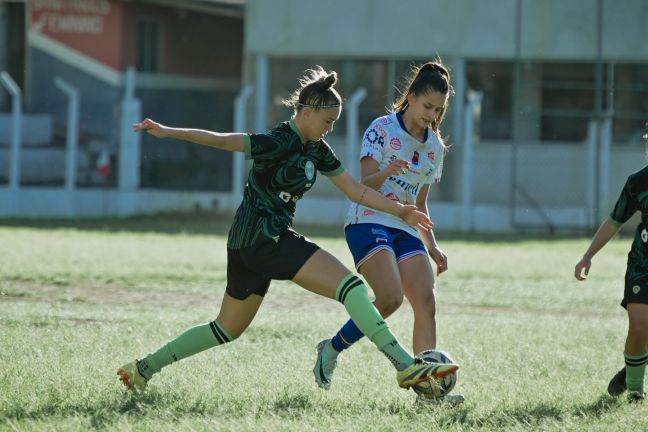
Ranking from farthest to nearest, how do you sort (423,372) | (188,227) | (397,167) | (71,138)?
(71,138), (188,227), (397,167), (423,372)

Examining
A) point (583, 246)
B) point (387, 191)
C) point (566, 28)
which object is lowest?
point (583, 246)

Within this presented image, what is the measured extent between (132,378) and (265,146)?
56.0 inches

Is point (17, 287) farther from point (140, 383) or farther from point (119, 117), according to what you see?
point (119, 117)

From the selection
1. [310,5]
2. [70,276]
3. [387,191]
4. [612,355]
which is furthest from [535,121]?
[387,191]

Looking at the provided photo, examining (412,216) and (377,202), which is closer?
(412,216)

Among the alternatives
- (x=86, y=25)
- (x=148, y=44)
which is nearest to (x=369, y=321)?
(x=86, y=25)

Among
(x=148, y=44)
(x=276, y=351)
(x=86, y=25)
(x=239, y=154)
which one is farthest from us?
(x=148, y=44)

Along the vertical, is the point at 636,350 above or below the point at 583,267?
below

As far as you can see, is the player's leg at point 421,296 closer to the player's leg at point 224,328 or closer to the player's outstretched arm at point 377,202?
the player's outstretched arm at point 377,202

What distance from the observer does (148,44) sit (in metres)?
30.4

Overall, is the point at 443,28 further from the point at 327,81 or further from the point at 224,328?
the point at 224,328

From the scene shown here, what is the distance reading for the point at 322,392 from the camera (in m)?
6.62

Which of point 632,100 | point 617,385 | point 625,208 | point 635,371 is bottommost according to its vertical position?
point 617,385

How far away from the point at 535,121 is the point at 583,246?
632 centimetres
